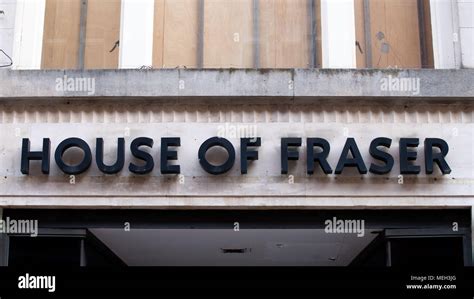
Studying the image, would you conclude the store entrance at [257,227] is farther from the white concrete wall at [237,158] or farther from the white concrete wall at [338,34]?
the white concrete wall at [338,34]

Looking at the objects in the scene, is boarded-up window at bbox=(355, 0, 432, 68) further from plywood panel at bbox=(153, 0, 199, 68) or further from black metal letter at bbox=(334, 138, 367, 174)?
plywood panel at bbox=(153, 0, 199, 68)

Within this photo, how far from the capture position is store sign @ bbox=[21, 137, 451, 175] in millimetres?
12055

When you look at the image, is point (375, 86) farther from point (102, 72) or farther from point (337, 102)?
point (102, 72)

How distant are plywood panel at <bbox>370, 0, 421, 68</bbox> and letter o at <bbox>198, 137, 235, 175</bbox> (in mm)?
2754

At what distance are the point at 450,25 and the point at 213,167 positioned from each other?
4063mm

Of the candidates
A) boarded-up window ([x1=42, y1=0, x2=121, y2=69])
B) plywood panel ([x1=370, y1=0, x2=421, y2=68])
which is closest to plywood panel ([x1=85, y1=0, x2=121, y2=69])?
boarded-up window ([x1=42, y1=0, x2=121, y2=69])

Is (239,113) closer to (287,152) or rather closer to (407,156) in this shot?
(287,152)

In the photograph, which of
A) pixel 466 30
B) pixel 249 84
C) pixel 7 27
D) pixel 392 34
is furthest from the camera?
pixel 392 34

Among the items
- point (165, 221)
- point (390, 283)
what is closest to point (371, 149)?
point (390, 283)

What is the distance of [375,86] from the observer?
12.3 metres

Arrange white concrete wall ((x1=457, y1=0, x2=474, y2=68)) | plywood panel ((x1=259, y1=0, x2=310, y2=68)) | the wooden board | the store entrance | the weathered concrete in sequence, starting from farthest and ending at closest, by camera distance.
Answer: plywood panel ((x1=259, y1=0, x2=310, y2=68)), the wooden board, white concrete wall ((x1=457, y1=0, x2=474, y2=68)), the store entrance, the weathered concrete

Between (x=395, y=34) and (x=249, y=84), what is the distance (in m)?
2.64

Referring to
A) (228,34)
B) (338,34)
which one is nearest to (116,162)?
(228,34)

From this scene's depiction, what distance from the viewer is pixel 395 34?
44.3ft
